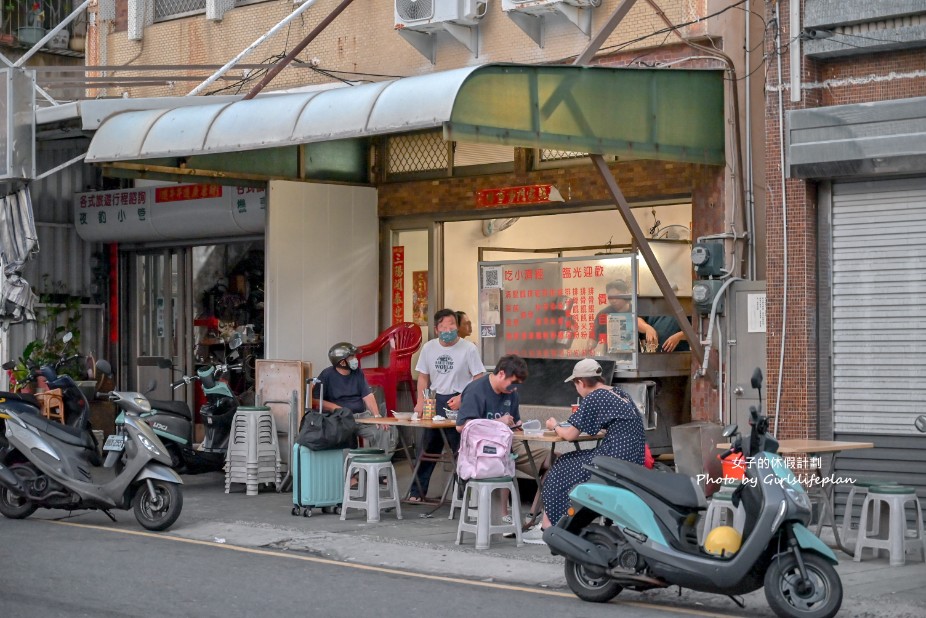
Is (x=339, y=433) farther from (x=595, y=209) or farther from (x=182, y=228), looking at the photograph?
(x=182, y=228)

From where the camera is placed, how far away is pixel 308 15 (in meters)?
16.9

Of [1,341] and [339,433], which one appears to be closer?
[339,433]

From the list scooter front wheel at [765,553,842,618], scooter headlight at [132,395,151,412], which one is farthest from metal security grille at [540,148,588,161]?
scooter front wheel at [765,553,842,618]

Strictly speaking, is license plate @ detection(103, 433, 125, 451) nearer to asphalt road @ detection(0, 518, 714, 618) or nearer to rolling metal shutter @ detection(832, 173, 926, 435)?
asphalt road @ detection(0, 518, 714, 618)

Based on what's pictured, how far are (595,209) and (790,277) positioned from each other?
125 inches

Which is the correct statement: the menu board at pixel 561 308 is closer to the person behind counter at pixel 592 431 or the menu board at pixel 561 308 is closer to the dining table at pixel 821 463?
the dining table at pixel 821 463

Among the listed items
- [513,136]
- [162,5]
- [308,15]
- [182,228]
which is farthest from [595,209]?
[162,5]

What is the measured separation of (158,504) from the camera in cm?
1189

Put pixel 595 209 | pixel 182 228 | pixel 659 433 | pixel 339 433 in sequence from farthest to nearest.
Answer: pixel 182 228 → pixel 595 209 → pixel 659 433 → pixel 339 433

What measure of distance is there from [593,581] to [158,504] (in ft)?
14.9

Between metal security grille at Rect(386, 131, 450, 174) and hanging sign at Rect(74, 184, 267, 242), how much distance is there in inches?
65.2

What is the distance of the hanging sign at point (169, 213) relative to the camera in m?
17.2

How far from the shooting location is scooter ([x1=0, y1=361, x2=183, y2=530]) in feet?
38.6

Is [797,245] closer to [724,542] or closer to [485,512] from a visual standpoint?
[485,512]
